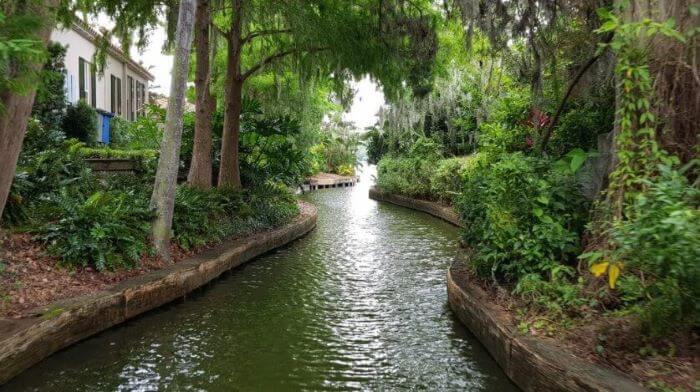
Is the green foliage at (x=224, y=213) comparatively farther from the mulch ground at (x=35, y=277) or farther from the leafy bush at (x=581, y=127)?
the leafy bush at (x=581, y=127)

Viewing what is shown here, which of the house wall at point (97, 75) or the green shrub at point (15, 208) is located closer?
the green shrub at point (15, 208)

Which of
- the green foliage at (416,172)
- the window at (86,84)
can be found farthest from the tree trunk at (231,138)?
the green foliage at (416,172)

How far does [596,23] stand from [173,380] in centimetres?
719

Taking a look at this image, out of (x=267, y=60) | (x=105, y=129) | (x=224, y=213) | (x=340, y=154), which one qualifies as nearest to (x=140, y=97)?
(x=105, y=129)

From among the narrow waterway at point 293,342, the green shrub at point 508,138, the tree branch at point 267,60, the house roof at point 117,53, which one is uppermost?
the house roof at point 117,53

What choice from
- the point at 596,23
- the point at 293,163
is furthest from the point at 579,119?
the point at 293,163

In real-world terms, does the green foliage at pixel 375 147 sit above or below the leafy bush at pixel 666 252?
above

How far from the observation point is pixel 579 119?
26.8 ft

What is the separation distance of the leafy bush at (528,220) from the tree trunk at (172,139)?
428 centimetres

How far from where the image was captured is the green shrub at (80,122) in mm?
17141

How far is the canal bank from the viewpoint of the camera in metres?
3.81

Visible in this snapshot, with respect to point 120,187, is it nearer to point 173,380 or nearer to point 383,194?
point 173,380

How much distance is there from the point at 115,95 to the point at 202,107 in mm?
14957

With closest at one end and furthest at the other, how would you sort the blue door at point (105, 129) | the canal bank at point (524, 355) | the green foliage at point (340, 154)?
the canal bank at point (524, 355)
the blue door at point (105, 129)
the green foliage at point (340, 154)
